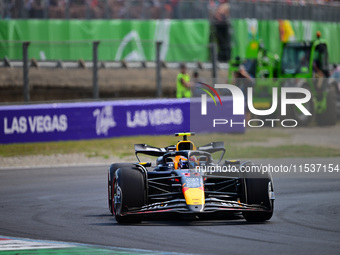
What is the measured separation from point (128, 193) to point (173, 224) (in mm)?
651

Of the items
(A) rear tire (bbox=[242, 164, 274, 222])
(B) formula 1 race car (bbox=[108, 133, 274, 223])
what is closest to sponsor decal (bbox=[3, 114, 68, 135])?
(B) formula 1 race car (bbox=[108, 133, 274, 223])

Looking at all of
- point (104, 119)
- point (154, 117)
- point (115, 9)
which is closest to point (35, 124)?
point (104, 119)

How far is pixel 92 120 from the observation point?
66.7 feet

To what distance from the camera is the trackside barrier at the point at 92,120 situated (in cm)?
1888

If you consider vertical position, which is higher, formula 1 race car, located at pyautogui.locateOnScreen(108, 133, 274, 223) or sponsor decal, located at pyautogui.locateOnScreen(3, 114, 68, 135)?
formula 1 race car, located at pyautogui.locateOnScreen(108, 133, 274, 223)

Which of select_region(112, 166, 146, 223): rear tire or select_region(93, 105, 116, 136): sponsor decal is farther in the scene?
select_region(93, 105, 116, 136): sponsor decal

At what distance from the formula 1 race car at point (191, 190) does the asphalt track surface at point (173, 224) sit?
0.19m

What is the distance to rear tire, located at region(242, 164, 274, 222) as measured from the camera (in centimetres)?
1001

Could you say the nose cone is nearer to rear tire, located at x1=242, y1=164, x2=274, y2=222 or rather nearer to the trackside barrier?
rear tire, located at x1=242, y1=164, x2=274, y2=222

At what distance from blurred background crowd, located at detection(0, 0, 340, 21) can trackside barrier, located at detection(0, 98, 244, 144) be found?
9.27m

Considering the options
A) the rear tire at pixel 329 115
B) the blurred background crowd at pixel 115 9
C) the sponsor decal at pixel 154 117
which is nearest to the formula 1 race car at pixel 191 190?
the sponsor decal at pixel 154 117

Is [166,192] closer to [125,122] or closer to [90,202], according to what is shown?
[90,202]

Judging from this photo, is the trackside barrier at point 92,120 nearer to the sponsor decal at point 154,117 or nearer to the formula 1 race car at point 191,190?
the sponsor decal at point 154,117

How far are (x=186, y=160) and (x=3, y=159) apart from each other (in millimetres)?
8756
